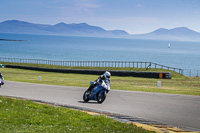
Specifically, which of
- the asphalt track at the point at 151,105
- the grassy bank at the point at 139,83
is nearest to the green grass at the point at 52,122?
the asphalt track at the point at 151,105

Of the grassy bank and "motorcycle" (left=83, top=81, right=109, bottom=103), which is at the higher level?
"motorcycle" (left=83, top=81, right=109, bottom=103)

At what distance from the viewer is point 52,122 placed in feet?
32.9

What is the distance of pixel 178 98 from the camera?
53.9 feet

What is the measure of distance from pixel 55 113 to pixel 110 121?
7.67 feet

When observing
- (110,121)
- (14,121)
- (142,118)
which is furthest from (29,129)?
(142,118)

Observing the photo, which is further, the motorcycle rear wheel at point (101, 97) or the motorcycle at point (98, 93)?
the motorcycle rear wheel at point (101, 97)

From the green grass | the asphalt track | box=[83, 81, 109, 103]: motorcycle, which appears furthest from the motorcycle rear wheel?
the green grass

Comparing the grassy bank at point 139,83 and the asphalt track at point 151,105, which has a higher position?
the asphalt track at point 151,105

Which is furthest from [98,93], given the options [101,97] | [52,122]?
[52,122]

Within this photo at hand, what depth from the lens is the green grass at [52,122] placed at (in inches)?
355

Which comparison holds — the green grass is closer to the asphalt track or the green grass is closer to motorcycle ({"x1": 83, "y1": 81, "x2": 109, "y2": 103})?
the asphalt track

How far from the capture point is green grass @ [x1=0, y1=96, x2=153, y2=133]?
29.6ft

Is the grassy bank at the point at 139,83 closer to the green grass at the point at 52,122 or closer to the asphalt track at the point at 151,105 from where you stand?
the asphalt track at the point at 151,105

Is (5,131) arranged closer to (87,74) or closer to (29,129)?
(29,129)
